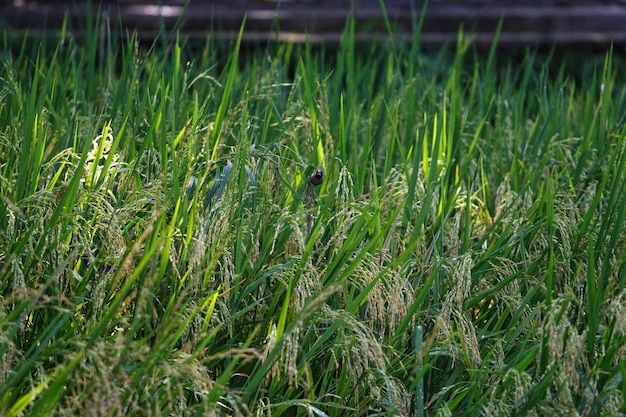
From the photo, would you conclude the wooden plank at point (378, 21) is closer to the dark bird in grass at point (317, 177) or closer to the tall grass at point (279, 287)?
the tall grass at point (279, 287)

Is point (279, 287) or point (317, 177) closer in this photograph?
point (279, 287)

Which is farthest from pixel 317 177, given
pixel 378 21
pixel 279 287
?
pixel 378 21

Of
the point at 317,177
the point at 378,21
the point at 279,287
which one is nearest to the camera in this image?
the point at 279,287

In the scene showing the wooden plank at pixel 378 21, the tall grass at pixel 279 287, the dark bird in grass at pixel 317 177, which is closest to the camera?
the tall grass at pixel 279 287

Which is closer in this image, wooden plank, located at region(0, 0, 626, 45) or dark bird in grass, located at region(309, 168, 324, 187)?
dark bird in grass, located at region(309, 168, 324, 187)

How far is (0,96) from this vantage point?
2.48 meters

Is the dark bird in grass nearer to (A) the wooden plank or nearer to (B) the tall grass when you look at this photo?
(B) the tall grass

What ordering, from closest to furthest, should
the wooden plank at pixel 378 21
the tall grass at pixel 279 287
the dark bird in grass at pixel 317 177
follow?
1. the tall grass at pixel 279 287
2. the dark bird in grass at pixel 317 177
3. the wooden plank at pixel 378 21

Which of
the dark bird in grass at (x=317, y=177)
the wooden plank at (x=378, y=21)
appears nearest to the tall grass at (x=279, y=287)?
the dark bird in grass at (x=317, y=177)

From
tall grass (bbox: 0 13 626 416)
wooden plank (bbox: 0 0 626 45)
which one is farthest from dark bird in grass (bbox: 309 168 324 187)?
wooden plank (bbox: 0 0 626 45)

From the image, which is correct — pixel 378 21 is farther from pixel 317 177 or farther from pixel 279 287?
pixel 279 287

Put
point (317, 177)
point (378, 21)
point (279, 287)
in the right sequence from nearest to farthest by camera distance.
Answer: point (279, 287) → point (317, 177) → point (378, 21)

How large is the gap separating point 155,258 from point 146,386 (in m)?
0.30

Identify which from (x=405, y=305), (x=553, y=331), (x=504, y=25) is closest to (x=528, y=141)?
(x=405, y=305)
